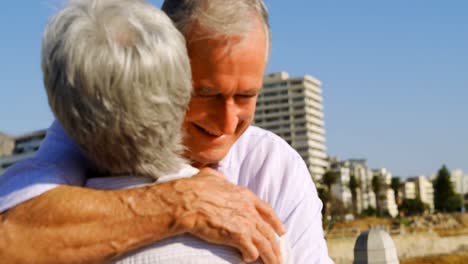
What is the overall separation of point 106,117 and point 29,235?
0.22 metres

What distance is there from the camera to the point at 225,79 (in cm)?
150

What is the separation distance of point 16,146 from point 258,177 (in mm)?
84010

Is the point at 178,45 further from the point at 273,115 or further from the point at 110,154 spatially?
the point at 273,115

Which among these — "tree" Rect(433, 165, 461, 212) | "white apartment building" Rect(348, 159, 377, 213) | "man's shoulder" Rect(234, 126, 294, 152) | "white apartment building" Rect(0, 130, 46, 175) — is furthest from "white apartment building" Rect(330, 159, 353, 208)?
"man's shoulder" Rect(234, 126, 294, 152)

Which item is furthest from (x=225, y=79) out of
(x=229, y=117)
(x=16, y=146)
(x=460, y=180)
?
(x=460, y=180)

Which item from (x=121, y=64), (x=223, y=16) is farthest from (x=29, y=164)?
(x=223, y=16)

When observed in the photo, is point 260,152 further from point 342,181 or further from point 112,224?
point 342,181

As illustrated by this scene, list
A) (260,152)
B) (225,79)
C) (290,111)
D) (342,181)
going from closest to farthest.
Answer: (225,79) < (260,152) < (342,181) < (290,111)

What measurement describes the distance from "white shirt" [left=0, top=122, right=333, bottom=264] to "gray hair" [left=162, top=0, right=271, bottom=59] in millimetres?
291

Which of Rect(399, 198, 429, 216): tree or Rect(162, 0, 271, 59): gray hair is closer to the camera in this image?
Rect(162, 0, 271, 59): gray hair

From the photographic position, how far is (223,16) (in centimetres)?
156

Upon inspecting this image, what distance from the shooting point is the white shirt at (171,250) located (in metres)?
1.08

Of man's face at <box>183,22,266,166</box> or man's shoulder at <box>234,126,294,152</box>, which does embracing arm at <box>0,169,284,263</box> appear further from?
man's shoulder at <box>234,126,294,152</box>

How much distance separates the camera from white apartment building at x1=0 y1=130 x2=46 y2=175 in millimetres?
78625
